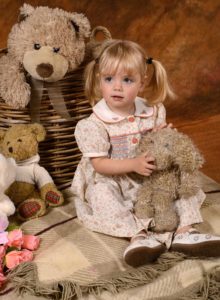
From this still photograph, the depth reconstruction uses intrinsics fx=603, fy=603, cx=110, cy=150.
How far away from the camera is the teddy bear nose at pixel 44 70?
1.74m

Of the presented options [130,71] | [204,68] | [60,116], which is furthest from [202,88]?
[130,71]

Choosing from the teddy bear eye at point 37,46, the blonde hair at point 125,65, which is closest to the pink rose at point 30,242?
the blonde hair at point 125,65

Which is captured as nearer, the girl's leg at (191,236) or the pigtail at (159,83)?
the girl's leg at (191,236)

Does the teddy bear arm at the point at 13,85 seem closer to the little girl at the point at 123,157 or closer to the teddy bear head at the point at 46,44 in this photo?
the teddy bear head at the point at 46,44

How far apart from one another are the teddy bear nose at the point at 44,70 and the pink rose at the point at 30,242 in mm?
473

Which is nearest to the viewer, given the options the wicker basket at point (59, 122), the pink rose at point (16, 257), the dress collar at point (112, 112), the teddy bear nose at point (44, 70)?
the pink rose at point (16, 257)

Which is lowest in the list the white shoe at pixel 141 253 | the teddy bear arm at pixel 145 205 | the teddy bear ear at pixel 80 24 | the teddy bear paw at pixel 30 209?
the teddy bear paw at pixel 30 209

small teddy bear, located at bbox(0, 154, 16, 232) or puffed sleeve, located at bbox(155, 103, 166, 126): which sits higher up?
puffed sleeve, located at bbox(155, 103, 166, 126)

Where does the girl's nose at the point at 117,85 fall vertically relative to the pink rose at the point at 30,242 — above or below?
above

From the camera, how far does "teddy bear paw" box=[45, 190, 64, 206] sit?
5.97 ft

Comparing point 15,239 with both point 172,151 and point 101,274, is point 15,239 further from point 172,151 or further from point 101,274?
point 172,151

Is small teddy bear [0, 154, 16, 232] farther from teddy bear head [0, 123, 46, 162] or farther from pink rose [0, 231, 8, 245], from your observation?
teddy bear head [0, 123, 46, 162]

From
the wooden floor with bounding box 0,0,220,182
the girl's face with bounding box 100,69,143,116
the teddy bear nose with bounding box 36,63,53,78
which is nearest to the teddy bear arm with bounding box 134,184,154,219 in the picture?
the girl's face with bounding box 100,69,143,116

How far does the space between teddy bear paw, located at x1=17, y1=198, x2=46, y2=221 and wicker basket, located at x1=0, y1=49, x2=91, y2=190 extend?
215mm
